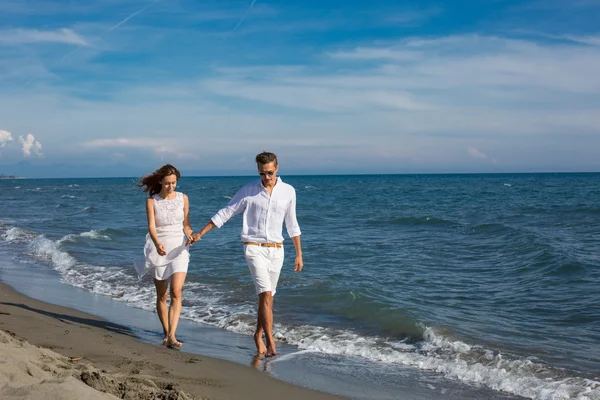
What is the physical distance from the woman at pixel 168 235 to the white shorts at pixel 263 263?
2.42 ft

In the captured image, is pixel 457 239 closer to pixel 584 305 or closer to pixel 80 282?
pixel 584 305

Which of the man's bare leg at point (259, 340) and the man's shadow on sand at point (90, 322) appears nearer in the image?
the man's bare leg at point (259, 340)

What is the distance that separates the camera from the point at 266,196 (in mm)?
5891

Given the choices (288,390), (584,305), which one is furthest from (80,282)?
(584,305)

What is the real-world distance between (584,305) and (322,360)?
4.77 m

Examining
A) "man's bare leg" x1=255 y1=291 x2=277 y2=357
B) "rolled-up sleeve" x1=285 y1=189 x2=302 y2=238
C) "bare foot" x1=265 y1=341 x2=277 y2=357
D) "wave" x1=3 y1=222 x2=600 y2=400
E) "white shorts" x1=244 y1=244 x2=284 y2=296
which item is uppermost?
"rolled-up sleeve" x1=285 y1=189 x2=302 y2=238

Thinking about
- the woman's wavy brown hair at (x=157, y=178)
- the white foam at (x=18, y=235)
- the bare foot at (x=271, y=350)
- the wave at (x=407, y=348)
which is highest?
the woman's wavy brown hair at (x=157, y=178)

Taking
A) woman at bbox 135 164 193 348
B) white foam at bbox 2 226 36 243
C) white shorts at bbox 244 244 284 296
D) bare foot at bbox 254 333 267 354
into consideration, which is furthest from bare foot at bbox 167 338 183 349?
white foam at bbox 2 226 36 243

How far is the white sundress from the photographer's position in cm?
622

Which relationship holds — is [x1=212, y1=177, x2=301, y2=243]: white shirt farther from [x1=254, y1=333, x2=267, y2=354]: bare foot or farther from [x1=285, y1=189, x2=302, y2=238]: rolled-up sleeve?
[x1=254, y1=333, x2=267, y2=354]: bare foot

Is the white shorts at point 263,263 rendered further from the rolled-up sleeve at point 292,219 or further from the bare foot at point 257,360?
the bare foot at point 257,360

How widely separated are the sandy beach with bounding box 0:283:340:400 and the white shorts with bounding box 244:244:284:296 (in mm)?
835

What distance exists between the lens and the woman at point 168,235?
6176mm

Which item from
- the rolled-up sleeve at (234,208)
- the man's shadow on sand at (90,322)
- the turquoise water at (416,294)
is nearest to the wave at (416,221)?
the turquoise water at (416,294)
